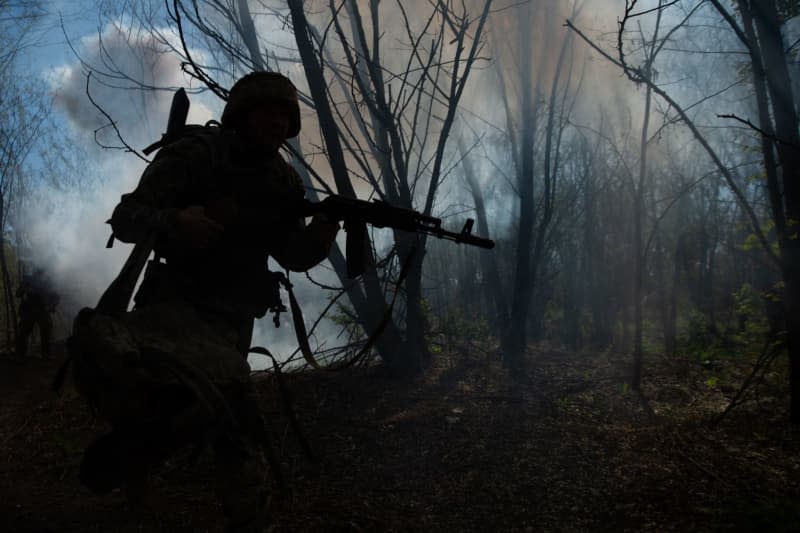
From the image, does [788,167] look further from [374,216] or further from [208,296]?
[208,296]

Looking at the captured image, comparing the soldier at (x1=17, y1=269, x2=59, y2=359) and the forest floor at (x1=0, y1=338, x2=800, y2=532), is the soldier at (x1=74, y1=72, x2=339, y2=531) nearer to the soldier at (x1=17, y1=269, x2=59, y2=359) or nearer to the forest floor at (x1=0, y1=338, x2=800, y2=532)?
the forest floor at (x1=0, y1=338, x2=800, y2=532)

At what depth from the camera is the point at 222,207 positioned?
7.54ft

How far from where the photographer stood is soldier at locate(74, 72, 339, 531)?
6.52ft

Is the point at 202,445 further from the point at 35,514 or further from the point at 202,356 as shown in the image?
the point at 35,514

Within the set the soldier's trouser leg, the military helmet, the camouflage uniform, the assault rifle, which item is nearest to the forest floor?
the soldier's trouser leg

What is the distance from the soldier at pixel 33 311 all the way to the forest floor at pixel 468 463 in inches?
201

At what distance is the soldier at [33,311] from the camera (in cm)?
988

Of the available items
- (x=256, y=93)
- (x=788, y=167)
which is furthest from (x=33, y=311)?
(x=788, y=167)

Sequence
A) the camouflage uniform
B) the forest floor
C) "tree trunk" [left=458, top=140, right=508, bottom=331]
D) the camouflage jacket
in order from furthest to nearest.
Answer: "tree trunk" [left=458, top=140, right=508, bottom=331] → the forest floor → the camouflage jacket → the camouflage uniform

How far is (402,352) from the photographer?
5551mm

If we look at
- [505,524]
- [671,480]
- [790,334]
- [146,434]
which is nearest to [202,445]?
[146,434]

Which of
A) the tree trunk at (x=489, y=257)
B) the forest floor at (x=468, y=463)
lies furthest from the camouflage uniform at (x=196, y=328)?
the tree trunk at (x=489, y=257)

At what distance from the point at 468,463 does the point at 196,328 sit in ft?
7.23

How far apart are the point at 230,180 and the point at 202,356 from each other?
84cm
